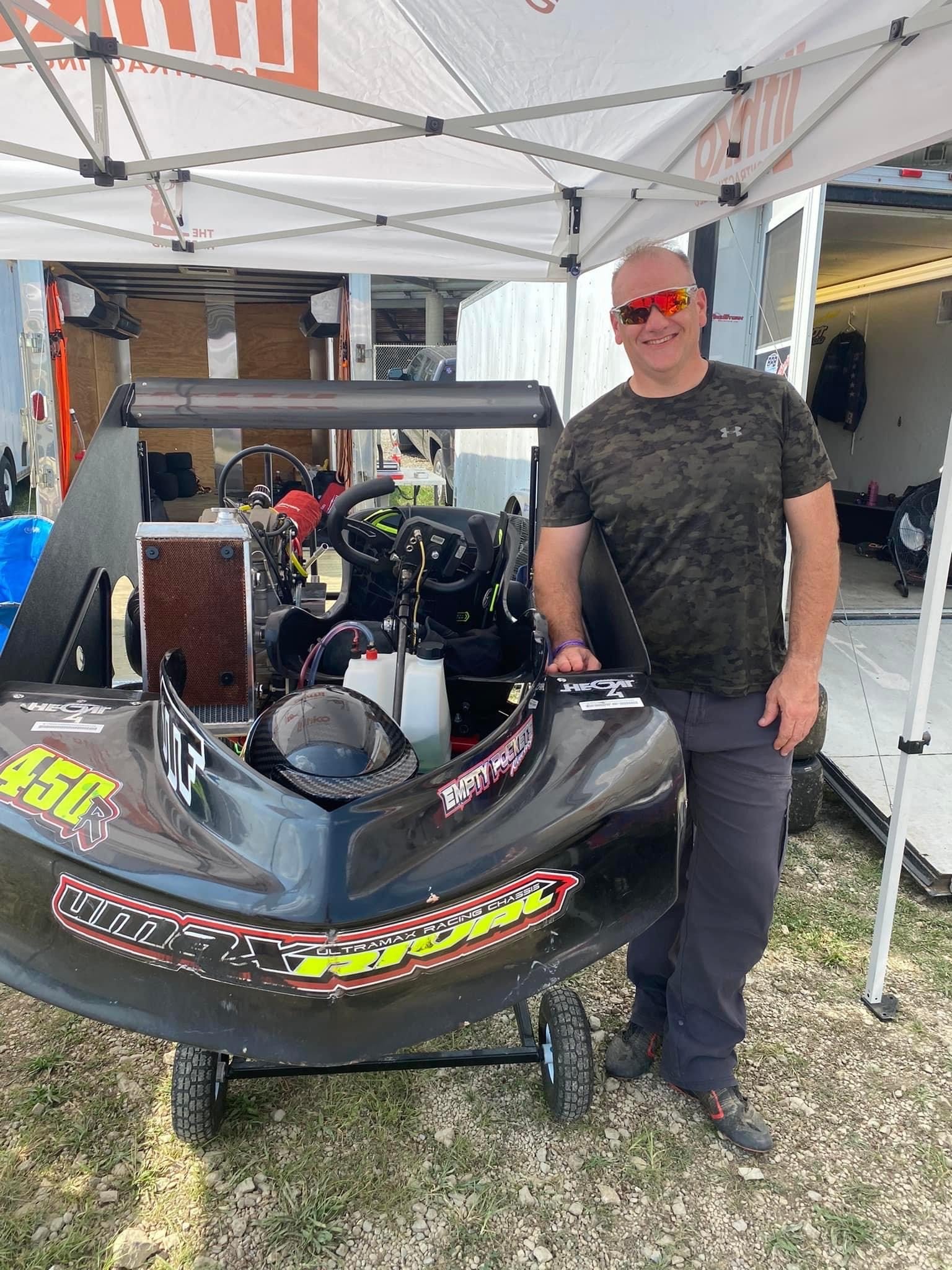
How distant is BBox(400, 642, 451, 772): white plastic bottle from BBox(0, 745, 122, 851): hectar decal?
27.0 inches

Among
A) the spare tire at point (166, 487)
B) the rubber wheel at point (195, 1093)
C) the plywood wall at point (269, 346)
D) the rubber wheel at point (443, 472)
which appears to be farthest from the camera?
the rubber wheel at point (443, 472)

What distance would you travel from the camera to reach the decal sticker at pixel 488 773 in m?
1.40

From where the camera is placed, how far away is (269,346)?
432 inches

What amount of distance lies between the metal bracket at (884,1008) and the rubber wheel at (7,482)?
8293 millimetres

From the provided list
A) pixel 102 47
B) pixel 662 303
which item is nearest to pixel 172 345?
pixel 102 47

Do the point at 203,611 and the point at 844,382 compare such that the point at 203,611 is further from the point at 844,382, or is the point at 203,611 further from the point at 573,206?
the point at 844,382

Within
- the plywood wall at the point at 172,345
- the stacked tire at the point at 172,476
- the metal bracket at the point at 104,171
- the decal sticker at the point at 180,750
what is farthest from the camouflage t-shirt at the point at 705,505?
the plywood wall at the point at 172,345

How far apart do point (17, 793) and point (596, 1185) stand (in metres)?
1.48

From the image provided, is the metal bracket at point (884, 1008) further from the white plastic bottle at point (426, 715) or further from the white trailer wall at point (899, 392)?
the white trailer wall at point (899, 392)

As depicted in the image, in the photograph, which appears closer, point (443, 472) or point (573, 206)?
point (573, 206)

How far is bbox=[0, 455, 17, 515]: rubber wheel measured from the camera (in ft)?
29.2

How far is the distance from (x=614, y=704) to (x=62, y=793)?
97cm

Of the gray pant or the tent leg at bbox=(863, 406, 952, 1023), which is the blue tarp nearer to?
the gray pant

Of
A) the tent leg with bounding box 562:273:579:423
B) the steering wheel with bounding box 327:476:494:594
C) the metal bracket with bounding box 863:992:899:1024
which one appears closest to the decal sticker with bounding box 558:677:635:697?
the steering wheel with bounding box 327:476:494:594
